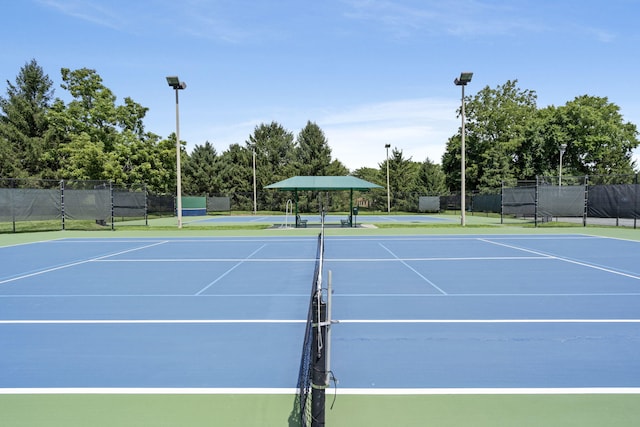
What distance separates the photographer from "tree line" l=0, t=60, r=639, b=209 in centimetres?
5219

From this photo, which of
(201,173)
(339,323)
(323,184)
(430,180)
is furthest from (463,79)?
(201,173)

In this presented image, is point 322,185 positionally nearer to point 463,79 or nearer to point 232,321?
point 463,79

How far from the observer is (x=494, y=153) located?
187 ft

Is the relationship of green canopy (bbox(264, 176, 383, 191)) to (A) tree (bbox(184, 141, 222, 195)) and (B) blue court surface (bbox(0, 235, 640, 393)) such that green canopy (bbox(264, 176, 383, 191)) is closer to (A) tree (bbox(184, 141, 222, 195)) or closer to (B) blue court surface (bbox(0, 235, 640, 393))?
(B) blue court surface (bbox(0, 235, 640, 393))

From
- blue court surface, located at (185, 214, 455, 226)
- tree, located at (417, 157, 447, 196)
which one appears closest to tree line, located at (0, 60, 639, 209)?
tree, located at (417, 157, 447, 196)

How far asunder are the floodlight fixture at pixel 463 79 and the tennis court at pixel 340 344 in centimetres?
1564

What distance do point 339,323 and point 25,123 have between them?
66.3 m

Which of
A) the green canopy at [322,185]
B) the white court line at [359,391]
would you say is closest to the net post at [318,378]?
the white court line at [359,391]

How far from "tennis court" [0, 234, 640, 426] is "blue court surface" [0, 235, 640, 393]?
0.10ft

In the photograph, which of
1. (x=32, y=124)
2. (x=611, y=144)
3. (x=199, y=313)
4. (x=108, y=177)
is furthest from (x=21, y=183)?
(x=611, y=144)
